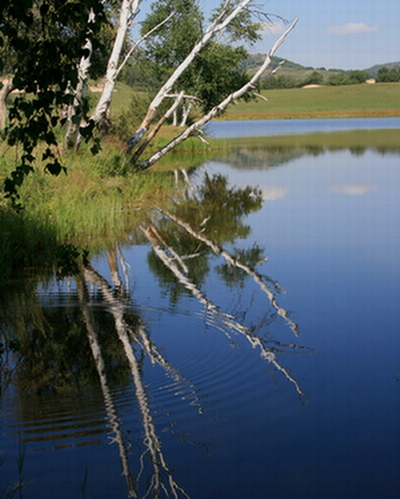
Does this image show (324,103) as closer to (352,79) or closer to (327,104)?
(327,104)

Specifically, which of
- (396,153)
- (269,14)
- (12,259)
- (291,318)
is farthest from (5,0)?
(396,153)

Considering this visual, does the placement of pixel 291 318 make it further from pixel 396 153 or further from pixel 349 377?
pixel 396 153

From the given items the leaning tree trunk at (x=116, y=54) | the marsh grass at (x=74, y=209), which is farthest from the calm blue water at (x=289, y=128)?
the marsh grass at (x=74, y=209)

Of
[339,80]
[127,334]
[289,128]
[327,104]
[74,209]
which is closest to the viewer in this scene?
[127,334]

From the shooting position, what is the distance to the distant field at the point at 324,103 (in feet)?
284

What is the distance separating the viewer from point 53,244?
9.20 meters

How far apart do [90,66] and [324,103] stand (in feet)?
262

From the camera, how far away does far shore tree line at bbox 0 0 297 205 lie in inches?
173

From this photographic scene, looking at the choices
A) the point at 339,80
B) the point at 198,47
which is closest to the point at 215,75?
the point at 198,47

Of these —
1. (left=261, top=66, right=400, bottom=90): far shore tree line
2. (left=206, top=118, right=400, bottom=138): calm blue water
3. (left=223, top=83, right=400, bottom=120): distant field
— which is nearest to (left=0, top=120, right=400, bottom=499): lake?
(left=206, top=118, right=400, bottom=138): calm blue water

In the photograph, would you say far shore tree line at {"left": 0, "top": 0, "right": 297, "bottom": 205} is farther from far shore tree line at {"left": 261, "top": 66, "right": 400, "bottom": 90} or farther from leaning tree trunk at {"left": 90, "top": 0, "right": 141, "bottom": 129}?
far shore tree line at {"left": 261, "top": 66, "right": 400, "bottom": 90}

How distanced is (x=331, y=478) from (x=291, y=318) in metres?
2.79

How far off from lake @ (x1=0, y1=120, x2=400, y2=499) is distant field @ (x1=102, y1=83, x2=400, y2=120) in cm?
7354

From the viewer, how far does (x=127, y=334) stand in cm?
577
